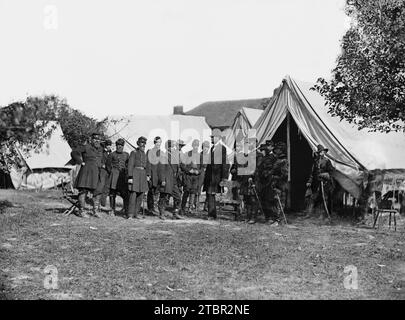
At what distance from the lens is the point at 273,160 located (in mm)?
12094

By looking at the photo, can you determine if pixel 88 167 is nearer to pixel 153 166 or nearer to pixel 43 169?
pixel 153 166

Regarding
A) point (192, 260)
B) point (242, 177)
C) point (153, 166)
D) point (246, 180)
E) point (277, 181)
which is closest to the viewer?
point (192, 260)

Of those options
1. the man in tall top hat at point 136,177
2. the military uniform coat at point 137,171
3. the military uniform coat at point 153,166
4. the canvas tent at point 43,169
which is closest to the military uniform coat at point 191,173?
the military uniform coat at point 153,166

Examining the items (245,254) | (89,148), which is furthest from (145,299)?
(89,148)

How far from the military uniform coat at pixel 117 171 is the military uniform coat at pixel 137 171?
82 centimetres

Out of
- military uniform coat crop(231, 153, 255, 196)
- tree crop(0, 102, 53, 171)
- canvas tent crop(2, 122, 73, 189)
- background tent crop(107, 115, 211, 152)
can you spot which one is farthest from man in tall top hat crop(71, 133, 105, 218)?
canvas tent crop(2, 122, 73, 189)

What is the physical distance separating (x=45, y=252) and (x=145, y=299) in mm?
2950

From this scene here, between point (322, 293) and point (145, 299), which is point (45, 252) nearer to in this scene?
point (145, 299)

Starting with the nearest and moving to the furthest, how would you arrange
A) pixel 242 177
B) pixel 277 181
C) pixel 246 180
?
pixel 277 181 → pixel 246 180 → pixel 242 177

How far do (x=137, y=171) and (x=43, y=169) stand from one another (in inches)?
686

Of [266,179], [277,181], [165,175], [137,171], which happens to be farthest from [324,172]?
[137,171]

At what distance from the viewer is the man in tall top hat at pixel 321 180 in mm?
12734

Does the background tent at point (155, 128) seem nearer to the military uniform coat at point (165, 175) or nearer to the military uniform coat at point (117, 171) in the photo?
the military uniform coat at point (117, 171)

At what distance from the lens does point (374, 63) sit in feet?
38.0
